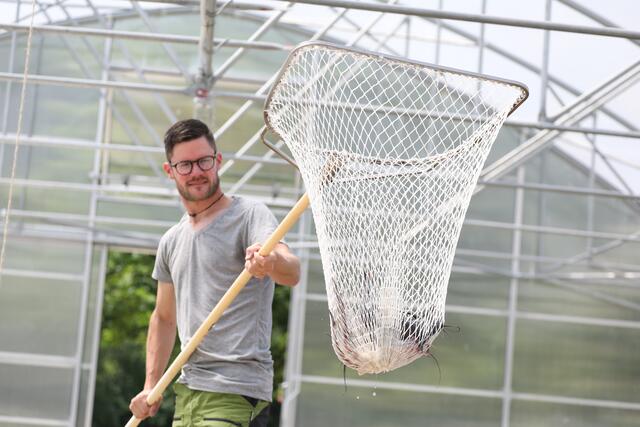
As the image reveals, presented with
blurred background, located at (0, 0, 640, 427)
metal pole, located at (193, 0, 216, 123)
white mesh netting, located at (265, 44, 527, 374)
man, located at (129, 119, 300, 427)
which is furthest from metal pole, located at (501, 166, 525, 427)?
man, located at (129, 119, 300, 427)

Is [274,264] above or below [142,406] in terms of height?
above

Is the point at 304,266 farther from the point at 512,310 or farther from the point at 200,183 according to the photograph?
the point at 200,183

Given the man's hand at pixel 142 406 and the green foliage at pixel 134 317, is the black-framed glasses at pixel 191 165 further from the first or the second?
the green foliage at pixel 134 317

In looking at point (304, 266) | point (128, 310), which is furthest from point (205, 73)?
point (128, 310)

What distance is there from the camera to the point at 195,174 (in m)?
3.86

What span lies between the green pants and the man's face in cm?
63

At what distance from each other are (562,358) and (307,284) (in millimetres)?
2669

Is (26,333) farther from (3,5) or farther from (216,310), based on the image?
(216,310)

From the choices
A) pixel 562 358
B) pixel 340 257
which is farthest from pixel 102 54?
pixel 340 257

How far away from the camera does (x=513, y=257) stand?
1189 centimetres

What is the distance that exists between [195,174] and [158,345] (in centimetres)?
71

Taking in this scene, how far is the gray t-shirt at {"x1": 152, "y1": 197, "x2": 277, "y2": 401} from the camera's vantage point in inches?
149

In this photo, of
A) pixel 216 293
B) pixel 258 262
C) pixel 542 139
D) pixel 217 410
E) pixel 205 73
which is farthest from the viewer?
pixel 542 139

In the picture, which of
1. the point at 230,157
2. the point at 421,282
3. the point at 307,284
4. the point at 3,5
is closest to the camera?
the point at 421,282
